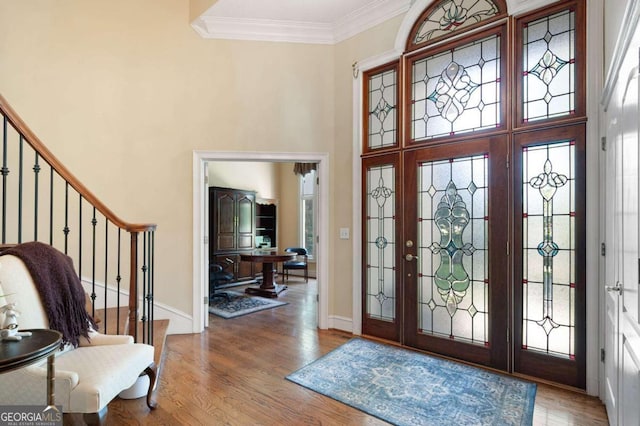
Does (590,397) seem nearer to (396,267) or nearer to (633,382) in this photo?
(633,382)

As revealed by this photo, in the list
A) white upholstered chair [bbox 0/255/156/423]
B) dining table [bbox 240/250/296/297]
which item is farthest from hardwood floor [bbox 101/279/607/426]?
dining table [bbox 240/250/296/297]

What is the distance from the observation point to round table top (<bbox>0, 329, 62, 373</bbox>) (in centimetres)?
125

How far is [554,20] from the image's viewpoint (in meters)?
2.68

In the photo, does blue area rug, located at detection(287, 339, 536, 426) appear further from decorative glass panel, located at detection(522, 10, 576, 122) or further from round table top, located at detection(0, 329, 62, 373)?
decorative glass panel, located at detection(522, 10, 576, 122)

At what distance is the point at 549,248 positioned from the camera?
2.68 m

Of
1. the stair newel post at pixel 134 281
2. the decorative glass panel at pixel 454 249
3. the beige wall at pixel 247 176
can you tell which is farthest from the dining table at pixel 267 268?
the stair newel post at pixel 134 281

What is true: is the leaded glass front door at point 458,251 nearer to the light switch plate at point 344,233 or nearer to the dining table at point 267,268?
the light switch plate at point 344,233

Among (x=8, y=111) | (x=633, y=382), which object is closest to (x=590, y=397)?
(x=633, y=382)

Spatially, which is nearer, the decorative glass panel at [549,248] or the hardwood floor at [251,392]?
the hardwood floor at [251,392]

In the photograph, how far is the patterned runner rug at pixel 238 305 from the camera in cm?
471

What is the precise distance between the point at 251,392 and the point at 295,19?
12.6ft

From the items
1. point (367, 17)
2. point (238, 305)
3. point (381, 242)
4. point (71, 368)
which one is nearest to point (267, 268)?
point (238, 305)

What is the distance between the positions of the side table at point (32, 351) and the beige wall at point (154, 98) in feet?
7.91

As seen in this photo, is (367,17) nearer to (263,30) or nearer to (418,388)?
(263,30)
